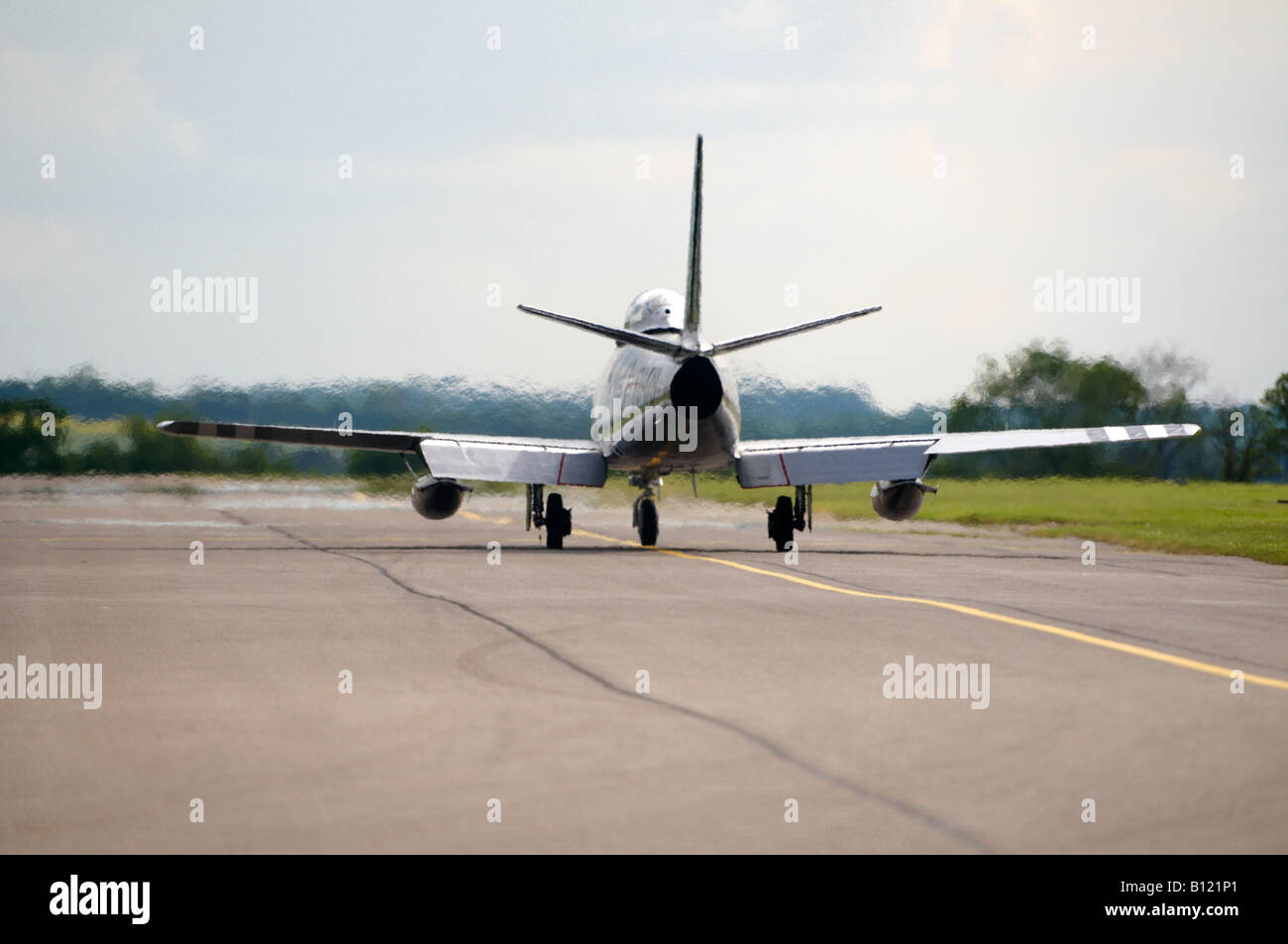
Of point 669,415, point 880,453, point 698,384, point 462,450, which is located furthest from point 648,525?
point 880,453

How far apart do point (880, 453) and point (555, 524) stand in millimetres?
6096

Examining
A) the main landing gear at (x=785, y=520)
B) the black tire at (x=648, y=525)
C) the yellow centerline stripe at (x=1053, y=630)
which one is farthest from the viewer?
the main landing gear at (x=785, y=520)

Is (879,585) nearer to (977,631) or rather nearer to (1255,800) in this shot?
(977,631)

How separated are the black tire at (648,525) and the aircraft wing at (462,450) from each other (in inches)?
42.6

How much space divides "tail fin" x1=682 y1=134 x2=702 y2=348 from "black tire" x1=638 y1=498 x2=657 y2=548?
11.3ft

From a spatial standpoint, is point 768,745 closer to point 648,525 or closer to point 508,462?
point 508,462

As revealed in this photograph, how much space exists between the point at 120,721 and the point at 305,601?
752 cm

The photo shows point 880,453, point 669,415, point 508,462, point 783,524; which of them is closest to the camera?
point 669,415

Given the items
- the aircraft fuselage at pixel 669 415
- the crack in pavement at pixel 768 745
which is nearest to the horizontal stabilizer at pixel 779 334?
the aircraft fuselage at pixel 669 415

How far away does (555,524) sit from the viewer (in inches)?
1114

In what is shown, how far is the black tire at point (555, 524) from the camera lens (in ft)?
92.5

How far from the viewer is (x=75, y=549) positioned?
26172mm

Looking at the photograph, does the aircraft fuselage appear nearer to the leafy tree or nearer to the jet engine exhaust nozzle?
the jet engine exhaust nozzle

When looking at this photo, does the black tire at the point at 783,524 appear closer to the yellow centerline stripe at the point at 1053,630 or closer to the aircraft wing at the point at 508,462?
the aircraft wing at the point at 508,462
